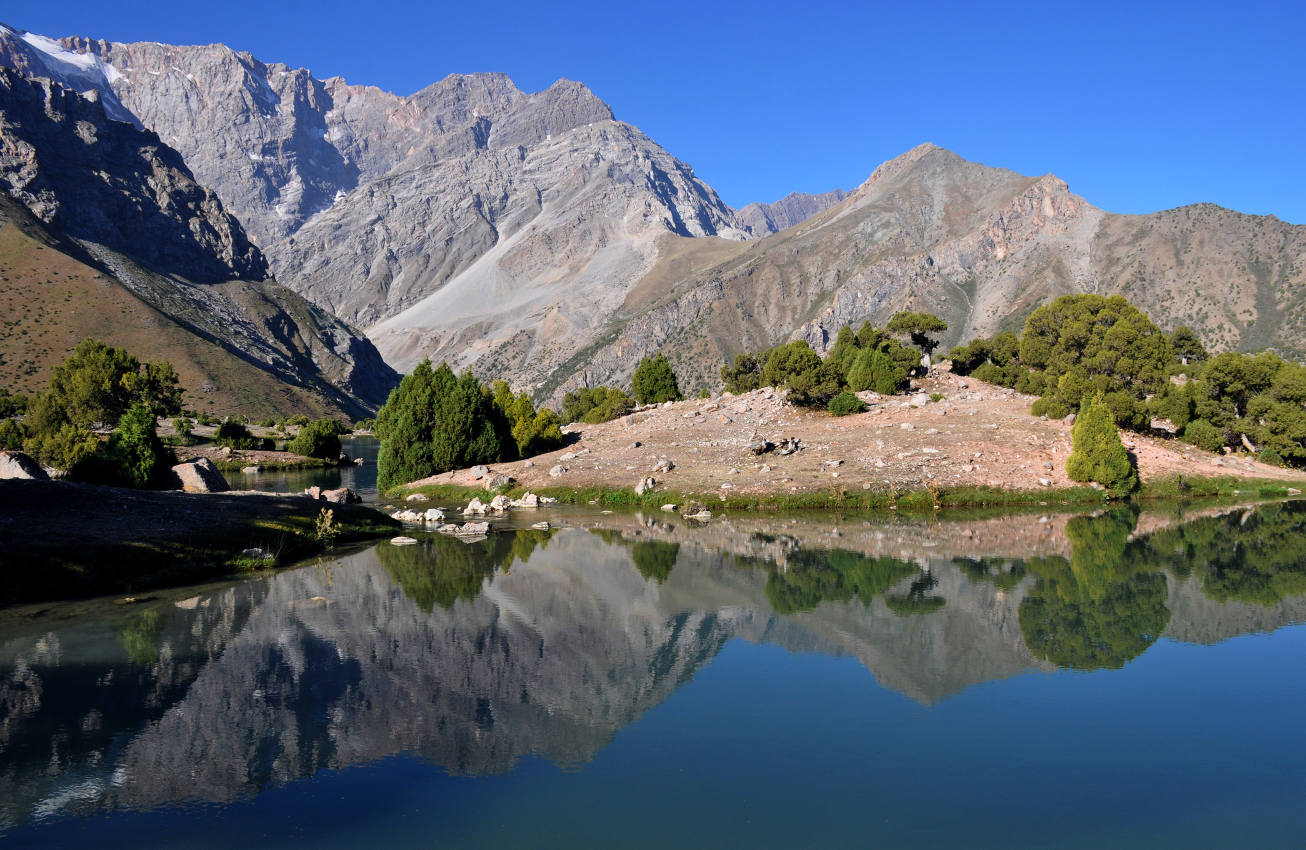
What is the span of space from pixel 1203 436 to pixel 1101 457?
14239mm

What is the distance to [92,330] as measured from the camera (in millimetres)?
140375

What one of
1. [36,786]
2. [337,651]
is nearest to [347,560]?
[337,651]

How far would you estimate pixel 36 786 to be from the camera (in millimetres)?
12656

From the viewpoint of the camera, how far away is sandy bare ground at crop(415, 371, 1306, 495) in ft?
154

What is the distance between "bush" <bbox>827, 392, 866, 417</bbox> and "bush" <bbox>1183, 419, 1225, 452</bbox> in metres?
21.8

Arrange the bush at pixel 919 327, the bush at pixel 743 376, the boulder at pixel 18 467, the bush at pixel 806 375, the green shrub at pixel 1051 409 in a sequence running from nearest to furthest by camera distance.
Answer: the boulder at pixel 18 467, the green shrub at pixel 1051 409, the bush at pixel 806 375, the bush at pixel 919 327, the bush at pixel 743 376

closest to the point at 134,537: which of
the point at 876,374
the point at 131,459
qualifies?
the point at 131,459

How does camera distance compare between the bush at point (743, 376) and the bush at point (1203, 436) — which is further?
the bush at point (743, 376)

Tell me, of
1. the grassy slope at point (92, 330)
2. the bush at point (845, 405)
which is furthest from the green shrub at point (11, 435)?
the grassy slope at point (92, 330)

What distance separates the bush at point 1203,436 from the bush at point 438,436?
4823 cm

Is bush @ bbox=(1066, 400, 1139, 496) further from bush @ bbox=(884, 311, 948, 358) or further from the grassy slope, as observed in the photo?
the grassy slope

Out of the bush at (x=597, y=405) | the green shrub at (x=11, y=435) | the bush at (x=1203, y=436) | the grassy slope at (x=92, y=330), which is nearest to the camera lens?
the bush at (x=1203, y=436)

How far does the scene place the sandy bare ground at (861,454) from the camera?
47062 mm

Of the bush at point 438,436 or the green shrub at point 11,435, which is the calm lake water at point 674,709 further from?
the green shrub at point 11,435
